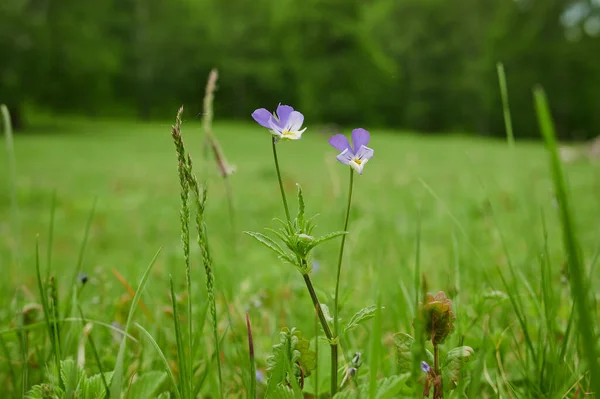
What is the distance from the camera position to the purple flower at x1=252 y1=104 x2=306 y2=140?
52 cm

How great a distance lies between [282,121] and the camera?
0.55 meters

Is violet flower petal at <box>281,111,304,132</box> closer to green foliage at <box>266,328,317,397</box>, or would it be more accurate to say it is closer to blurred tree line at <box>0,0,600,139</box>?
green foliage at <box>266,328,317,397</box>

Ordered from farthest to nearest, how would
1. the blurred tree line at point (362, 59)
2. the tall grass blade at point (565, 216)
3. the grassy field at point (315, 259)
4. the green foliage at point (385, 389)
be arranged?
the blurred tree line at point (362, 59) → the grassy field at point (315, 259) → the green foliage at point (385, 389) → the tall grass blade at point (565, 216)

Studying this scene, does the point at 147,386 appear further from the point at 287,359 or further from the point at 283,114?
the point at 283,114

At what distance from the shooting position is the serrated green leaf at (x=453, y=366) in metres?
0.54

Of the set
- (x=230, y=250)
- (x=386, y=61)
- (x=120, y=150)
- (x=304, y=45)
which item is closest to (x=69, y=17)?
(x=120, y=150)

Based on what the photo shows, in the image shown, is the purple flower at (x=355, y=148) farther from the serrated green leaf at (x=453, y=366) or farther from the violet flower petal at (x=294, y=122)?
the serrated green leaf at (x=453, y=366)

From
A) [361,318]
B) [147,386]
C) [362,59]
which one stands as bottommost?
[147,386]

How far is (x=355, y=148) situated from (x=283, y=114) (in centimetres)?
9

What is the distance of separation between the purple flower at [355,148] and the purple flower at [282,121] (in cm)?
4

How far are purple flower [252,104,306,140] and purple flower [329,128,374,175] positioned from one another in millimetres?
41

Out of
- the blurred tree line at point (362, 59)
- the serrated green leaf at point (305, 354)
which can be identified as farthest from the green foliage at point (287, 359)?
the blurred tree line at point (362, 59)

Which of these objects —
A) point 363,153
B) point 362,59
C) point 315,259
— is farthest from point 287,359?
point 362,59

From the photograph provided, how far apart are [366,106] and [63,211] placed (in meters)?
24.9
